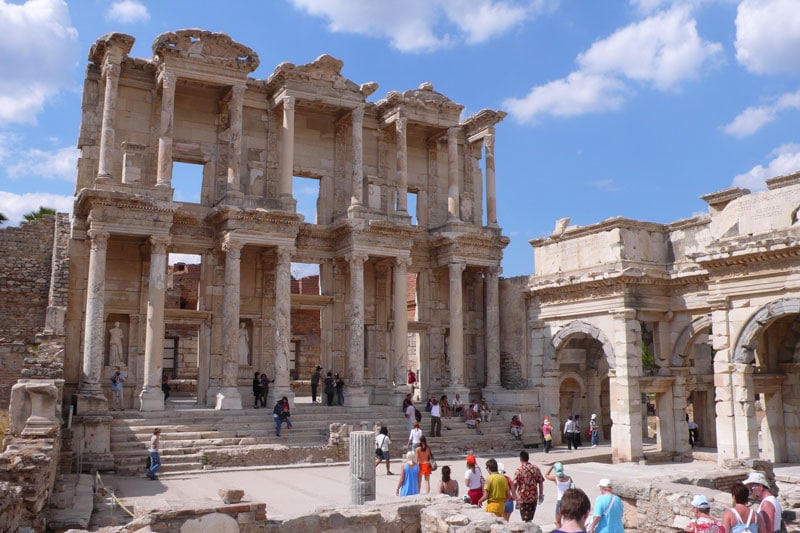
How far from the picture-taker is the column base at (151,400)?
2123 cm

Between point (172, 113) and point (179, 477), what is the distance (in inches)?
453

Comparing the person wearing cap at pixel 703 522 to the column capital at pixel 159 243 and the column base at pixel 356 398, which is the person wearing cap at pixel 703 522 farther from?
the column capital at pixel 159 243

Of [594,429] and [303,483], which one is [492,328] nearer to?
[594,429]

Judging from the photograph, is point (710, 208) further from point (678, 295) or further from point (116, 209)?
point (116, 209)

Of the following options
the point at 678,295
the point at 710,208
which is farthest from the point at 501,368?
the point at 710,208

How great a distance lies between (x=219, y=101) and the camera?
2572 cm

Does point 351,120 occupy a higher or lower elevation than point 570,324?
higher

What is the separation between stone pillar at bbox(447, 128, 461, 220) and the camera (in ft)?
91.9

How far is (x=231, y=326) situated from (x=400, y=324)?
19.5 feet

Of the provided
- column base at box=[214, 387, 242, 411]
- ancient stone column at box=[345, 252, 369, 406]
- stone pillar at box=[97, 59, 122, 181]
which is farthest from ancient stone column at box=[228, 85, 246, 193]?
column base at box=[214, 387, 242, 411]

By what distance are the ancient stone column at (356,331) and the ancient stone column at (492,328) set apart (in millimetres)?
5359

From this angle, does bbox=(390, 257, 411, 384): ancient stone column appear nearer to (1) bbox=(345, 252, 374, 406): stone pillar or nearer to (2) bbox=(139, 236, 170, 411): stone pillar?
(1) bbox=(345, 252, 374, 406): stone pillar

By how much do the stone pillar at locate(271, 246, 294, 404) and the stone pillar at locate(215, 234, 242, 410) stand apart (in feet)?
4.05

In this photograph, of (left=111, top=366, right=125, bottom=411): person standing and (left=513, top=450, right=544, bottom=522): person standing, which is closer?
(left=513, top=450, right=544, bottom=522): person standing
